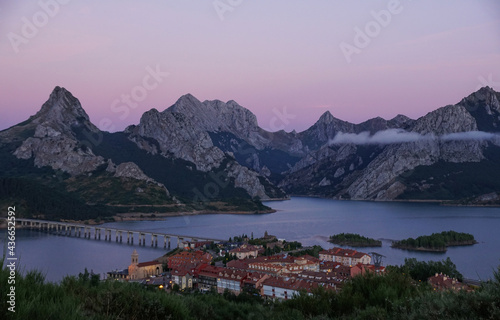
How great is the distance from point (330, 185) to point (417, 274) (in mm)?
154027

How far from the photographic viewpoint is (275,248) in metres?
48.7

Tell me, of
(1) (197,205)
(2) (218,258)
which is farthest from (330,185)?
(2) (218,258)

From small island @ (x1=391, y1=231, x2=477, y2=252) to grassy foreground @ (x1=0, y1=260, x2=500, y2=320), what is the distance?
44714mm

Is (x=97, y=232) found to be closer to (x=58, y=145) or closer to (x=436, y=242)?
(x=436, y=242)

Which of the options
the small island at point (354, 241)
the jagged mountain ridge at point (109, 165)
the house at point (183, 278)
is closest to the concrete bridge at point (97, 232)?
the small island at point (354, 241)

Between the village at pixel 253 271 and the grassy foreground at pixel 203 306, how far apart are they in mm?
11270

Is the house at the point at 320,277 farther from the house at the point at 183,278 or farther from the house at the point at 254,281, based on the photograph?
the house at the point at 183,278

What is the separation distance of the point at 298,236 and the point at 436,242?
57.6 ft

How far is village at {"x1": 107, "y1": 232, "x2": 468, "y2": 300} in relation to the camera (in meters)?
29.0

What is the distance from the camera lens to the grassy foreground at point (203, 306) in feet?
15.3

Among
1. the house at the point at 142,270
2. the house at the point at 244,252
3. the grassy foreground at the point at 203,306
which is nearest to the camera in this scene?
the grassy foreground at the point at 203,306

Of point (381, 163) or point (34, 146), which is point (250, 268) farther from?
point (381, 163)

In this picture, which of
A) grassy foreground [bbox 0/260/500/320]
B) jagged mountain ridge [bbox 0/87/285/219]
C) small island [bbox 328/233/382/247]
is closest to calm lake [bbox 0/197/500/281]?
small island [bbox 328/233/382/247]

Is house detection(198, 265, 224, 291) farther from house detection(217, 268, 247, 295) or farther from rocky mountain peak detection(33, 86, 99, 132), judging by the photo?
rocky mountain peak detection(33, 86, 99, 132)
